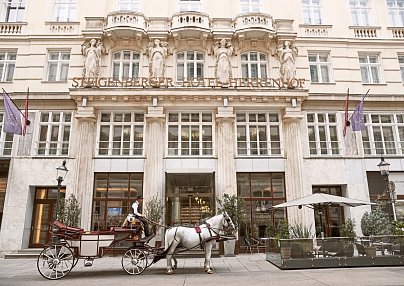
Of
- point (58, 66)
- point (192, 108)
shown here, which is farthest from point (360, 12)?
point (58, 66)

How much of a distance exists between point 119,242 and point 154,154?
7.76m

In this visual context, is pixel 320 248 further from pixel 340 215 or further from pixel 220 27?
pixel 220 27

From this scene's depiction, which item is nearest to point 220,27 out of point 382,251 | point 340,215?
point 340,215

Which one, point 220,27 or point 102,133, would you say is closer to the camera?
point 102,133

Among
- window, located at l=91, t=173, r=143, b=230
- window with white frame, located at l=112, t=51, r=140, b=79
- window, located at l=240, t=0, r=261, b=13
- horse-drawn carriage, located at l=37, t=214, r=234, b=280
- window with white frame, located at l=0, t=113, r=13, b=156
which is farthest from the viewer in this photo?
window, located at l=240, t=0, r=261, b=13

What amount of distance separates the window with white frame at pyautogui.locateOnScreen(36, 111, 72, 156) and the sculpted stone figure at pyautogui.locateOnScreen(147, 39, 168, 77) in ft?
18.3

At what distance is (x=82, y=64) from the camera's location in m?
19.0

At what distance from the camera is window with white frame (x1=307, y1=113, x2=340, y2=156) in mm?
18297

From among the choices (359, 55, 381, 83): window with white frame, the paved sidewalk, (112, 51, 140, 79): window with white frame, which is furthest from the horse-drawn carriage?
(359, 55, 381, 83): window with white frame

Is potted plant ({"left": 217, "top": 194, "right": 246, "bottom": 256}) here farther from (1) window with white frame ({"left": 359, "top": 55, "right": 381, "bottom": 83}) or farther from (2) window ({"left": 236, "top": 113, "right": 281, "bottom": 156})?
(1) window with white frame ({"left": 359, "top": 55, "right": 381, "bottom": 83})

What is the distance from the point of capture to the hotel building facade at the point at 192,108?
1720 cm

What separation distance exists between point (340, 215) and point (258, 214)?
15.7 feet

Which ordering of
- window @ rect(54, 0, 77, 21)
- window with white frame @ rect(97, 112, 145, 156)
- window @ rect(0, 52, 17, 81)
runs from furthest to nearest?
window @ rect(54, 0, 77, 21), window @ rect(0, 52, 17, 81), window with white frame @ rect(97, 112, 145, 156)

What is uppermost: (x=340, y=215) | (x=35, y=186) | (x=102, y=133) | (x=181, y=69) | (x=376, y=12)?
(x=376, y=12)
